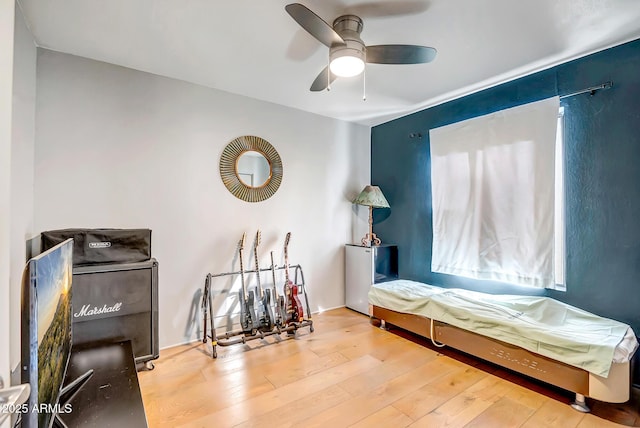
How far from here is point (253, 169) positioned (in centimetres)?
304

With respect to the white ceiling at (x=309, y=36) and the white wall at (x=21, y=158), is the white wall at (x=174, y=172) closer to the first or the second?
the white wall at (x=21, y=158)

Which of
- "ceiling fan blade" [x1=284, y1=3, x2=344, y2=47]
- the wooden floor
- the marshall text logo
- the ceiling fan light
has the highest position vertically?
"ceiling fan blade" [x1=284, y1=3, x2=344, y2=47]

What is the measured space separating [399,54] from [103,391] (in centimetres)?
232

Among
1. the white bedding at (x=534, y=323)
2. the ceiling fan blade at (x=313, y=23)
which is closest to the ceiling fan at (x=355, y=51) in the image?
the ceiling fan blade at (x=313, y=23)

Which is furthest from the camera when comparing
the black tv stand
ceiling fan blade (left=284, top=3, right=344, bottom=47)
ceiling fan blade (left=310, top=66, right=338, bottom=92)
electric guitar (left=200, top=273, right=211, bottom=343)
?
electric guitar (left=200, top=273, right=211, bottom=343)

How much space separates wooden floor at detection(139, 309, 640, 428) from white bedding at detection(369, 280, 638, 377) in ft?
1.03

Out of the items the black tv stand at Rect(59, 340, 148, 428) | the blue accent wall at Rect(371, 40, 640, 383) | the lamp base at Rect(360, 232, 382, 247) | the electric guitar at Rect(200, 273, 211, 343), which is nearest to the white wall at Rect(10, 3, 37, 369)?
the black tv stand at Rect(59, 340, 148, 428)

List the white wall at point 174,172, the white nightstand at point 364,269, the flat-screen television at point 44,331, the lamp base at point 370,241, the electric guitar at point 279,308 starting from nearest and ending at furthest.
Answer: the flat-screen television at point 44,331
the white wall at point 174,172
the electric guitar at point 279,308
the white nightstand at point 364,269
the lamp base at point 370,241

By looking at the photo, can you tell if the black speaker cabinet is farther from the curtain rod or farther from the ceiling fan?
the curtain rod

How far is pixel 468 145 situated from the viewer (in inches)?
113

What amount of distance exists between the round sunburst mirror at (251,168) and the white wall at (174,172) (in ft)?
0.23

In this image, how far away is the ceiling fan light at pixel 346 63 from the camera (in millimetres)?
1722

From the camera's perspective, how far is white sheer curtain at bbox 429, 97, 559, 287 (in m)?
2.35

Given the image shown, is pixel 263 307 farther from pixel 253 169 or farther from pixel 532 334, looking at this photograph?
pixel 532 334
